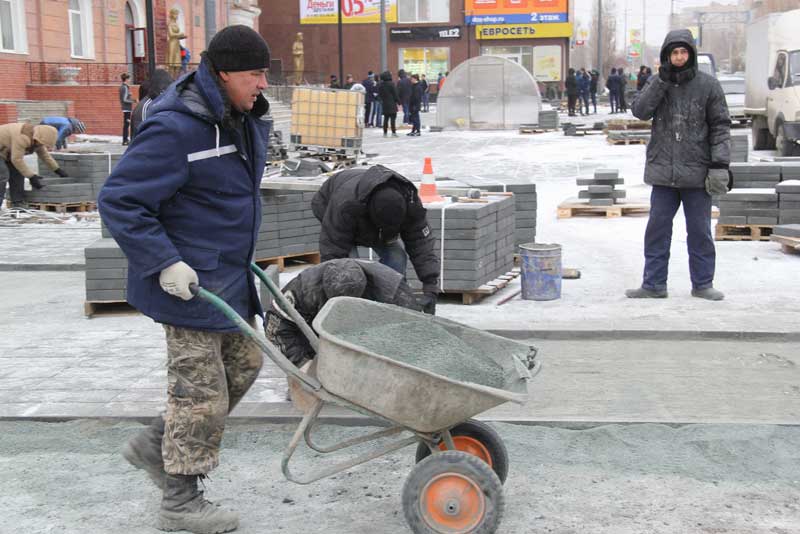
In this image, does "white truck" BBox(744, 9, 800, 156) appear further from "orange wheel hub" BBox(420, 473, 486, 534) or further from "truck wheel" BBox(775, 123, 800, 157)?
"orange wheel hub" BBox(420, 473, 486, 534)

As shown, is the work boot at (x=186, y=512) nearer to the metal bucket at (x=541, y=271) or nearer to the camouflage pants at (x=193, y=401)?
the camouflage pants at (x=193, y=401)

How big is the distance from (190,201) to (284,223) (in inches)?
225

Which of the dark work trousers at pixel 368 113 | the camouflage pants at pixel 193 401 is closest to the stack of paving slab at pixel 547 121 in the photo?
the dark work trousers at pixel 368 113

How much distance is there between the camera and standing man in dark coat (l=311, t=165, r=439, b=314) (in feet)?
17.8

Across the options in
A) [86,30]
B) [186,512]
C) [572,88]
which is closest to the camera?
[186,512]

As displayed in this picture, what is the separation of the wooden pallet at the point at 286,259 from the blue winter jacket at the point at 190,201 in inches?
216

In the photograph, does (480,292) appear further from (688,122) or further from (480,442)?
(480,442)

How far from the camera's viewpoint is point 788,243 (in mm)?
9953

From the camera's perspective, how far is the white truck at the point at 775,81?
68.1 feet

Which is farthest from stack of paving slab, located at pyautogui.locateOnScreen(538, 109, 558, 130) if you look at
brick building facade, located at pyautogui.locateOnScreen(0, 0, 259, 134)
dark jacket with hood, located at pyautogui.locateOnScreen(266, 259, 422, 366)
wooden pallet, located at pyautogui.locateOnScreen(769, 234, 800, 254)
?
dark jacket with hood, located at pyautogui.locateOnScreen(266, 259, 422, 366)

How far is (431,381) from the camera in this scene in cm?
363

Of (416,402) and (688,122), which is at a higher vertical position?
(688,122)

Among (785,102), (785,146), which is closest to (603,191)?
(785,146)

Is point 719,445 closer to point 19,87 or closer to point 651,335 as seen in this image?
point 651,335
